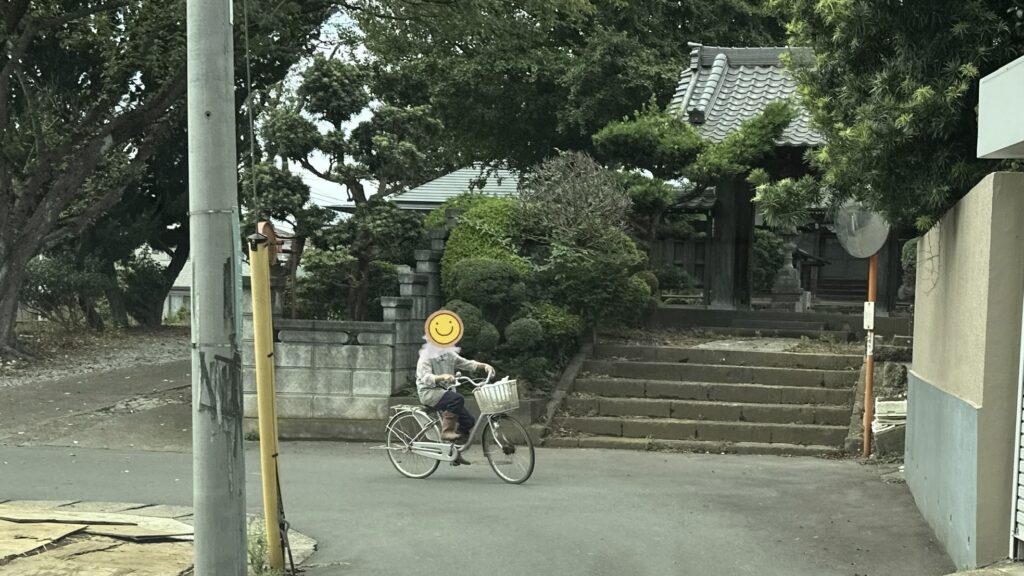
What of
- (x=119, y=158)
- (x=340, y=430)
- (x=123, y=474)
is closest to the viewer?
(x=123, y=474)

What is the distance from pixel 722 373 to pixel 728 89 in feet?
20.2

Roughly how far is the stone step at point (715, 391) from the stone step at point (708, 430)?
2.35ft

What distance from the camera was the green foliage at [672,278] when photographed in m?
20.2

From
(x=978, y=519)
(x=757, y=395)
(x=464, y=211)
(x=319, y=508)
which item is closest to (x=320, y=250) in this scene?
(x=464, y=211)

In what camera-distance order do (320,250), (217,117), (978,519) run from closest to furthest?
1. (217,117)
2. (978,519)
3. (320,250)

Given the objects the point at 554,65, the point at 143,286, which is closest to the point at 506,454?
the point at 554,65

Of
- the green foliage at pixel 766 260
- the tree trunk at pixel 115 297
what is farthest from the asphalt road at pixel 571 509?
the green foliage at pixel 766 260

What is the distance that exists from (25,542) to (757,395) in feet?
30.1

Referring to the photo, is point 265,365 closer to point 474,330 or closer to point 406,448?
point 406,448

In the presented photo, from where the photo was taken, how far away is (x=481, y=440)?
9.69 metres

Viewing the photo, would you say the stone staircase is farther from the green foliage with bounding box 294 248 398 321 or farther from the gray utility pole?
the gray utility pole

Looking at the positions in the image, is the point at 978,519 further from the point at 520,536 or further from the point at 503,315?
the point at 503,315

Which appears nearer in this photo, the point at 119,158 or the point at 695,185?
the point at 695,185

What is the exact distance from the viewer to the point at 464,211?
13.6 metres
